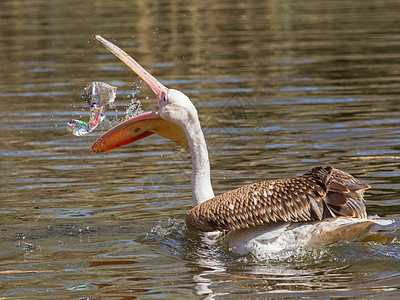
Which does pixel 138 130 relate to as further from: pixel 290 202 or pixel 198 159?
pixel 290 202

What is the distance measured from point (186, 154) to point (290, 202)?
12.0 feet

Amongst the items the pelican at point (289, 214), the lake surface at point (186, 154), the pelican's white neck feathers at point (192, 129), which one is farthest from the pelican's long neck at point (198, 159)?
the lake surface at point (186, 154)

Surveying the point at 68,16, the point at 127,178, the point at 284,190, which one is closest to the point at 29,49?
the point at 68,16

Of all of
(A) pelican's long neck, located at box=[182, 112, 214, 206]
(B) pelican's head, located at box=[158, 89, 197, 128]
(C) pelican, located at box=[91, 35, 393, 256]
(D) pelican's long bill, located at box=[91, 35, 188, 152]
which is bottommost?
(C) pelican, located at box=[91, 35, 393, 256]

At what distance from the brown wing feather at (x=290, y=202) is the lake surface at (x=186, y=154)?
29 cm

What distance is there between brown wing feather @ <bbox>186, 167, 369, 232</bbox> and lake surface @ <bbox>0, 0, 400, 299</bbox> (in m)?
0.29

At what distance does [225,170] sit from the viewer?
26.2 ft

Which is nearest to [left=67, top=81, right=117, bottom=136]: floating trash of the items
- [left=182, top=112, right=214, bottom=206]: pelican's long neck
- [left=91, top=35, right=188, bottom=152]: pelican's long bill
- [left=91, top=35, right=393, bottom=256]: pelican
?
[left=91, top=35, right=188, bottom=152]: pelican's long bill

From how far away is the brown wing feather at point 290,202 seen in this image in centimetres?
537

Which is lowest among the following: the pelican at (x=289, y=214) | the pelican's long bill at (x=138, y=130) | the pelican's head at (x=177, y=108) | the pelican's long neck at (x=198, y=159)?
the pelican at (x=289, y=214)

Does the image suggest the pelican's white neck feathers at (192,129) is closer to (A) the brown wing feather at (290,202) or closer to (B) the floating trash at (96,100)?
(A) the brown wing feather at (290,202)

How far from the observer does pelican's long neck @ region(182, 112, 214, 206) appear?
6109 millimetres

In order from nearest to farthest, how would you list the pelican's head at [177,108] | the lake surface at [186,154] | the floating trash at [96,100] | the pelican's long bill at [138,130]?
the lake surface at [186,154], the pelican's head at [177,108], the pelican's long bill at [138,130], the floating trash at [96,100]

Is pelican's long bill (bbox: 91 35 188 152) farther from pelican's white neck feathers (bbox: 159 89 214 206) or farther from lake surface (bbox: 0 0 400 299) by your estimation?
lake surface (bbox: 0 0 400 299)
